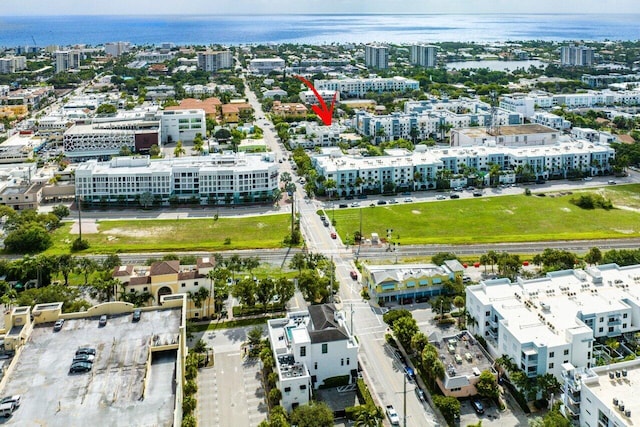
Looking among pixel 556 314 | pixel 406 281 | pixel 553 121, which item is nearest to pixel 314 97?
pixel 553 121

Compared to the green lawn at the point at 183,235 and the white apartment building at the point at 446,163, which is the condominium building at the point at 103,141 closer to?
the white apartment building at the point at 446,163

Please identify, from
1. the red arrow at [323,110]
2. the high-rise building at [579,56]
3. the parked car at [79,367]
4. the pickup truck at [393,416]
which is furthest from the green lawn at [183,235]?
the high-rise building at [579,56]

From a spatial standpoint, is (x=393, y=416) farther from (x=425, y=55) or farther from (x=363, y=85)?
(x=425, y=55)

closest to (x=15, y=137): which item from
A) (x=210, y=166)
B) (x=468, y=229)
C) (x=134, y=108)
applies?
(x=134, y=108)

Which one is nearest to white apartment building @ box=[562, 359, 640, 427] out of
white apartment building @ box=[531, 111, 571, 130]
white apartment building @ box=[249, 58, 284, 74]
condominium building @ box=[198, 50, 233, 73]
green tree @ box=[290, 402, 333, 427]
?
green tree @ box=[290, 402, 333, 427]

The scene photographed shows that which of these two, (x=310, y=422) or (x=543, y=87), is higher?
(x=543, y=87)

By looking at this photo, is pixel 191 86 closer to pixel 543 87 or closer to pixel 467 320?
pixel 543 87
